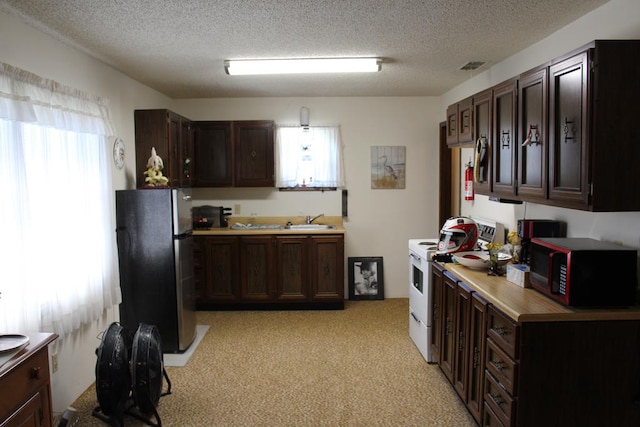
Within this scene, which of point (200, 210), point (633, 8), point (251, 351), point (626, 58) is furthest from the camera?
point (200, 210)

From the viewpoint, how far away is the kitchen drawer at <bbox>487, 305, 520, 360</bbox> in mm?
2125

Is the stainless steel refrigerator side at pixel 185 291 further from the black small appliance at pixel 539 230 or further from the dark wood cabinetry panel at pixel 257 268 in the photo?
the black small appliance at pixel 539 230

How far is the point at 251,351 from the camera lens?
4031 millimetres

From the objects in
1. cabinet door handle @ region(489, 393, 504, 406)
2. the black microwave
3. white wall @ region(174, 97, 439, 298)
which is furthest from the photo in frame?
the black microwave

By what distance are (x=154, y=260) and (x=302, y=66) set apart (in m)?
2.05

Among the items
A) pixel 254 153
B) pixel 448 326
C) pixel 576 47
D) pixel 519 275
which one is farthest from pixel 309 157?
pixel 519 275

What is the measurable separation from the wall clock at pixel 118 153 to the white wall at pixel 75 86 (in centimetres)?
8

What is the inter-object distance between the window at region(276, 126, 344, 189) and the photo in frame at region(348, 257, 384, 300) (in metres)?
1.01

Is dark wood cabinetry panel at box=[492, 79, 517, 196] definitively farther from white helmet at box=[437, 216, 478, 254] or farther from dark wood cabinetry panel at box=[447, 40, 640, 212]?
white helmet at box=[437, 216, 478, 254]

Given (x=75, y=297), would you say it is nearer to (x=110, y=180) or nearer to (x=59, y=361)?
(x=59, y=361)

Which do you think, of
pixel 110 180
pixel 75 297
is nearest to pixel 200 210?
pixel 110 180

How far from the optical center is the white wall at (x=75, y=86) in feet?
8.78

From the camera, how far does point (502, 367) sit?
2.30 meters

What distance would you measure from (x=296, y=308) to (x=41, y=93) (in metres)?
3.34
